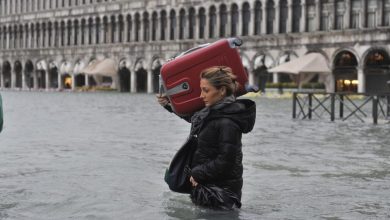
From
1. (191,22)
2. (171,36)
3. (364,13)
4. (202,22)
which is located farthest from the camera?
(171,36)

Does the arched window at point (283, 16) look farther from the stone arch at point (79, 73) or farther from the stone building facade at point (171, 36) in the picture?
the stone arch at point (79, 73)

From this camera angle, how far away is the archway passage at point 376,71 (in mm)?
48219

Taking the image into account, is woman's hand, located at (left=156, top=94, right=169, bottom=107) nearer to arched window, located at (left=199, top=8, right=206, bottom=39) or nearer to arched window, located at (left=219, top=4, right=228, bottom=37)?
arched window, located at (left=219, top=4, right=228, bottom=37)

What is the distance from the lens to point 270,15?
5506cm

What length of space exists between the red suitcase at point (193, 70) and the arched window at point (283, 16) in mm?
47822

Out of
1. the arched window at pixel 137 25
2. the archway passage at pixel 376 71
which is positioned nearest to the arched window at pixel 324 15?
the archway passage at pixel 376 71

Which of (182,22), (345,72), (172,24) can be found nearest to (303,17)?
(345,72)

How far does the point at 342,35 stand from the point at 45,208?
4442 cm

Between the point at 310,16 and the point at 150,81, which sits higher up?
the point at 310,16

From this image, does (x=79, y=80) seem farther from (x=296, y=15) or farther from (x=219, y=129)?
(x=219, y=129)

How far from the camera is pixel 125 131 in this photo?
56.6 feet

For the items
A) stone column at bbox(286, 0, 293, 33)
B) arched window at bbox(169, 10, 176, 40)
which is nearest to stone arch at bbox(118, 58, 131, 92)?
arched window at bbox(169, 10, 176, 40)

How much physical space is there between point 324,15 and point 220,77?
4622 centimetres

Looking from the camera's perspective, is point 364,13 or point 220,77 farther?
point 364,13
